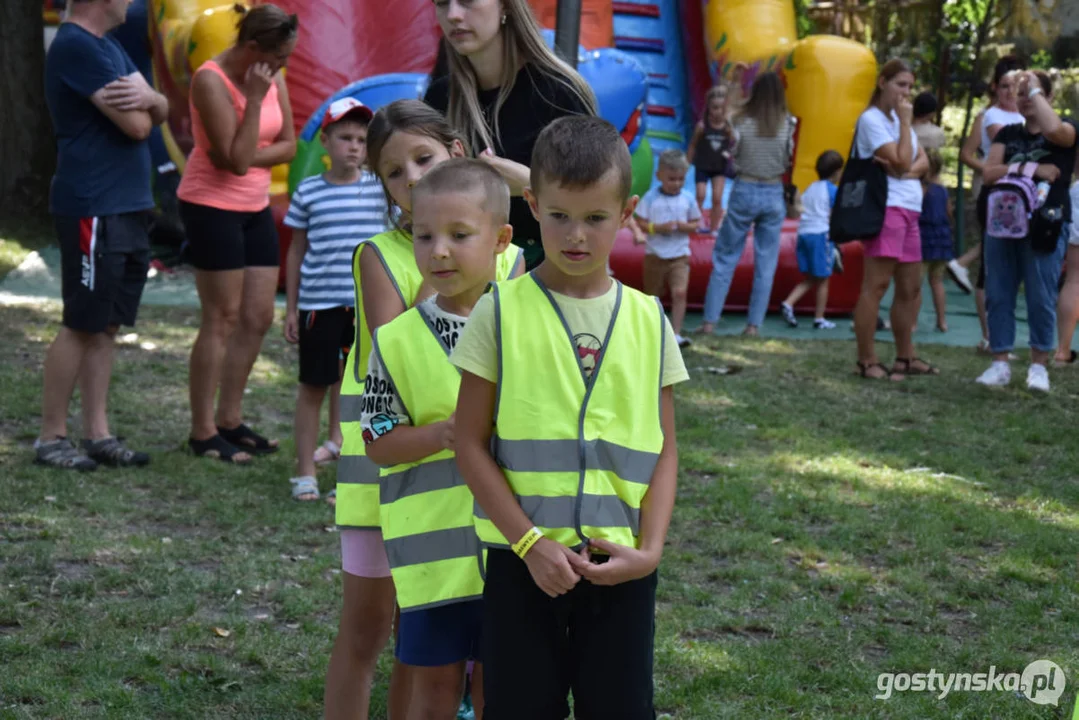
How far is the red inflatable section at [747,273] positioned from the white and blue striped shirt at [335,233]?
17.3ft

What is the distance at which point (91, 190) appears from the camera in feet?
17.2

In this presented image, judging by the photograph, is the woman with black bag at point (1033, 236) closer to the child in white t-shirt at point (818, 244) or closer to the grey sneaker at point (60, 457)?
the child in white t-shirt at point (818, 244)

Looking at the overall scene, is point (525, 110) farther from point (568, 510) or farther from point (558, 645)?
point (558, 645)

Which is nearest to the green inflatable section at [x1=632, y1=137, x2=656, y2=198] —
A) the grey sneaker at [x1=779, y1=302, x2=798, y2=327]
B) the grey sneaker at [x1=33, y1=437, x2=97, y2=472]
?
the grey sneaker at [x1=779, y1=302, x2=798, y2=327]

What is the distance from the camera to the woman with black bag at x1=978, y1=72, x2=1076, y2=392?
710 centimetres

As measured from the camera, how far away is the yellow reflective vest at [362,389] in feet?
8.54

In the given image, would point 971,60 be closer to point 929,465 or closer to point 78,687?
point 929,465

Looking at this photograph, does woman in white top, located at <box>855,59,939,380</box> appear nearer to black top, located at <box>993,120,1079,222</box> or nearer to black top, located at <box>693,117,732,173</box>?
black top, located at <box>993,120,1079,222</box>

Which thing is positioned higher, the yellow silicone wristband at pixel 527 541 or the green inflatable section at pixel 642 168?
the green inflatable section at pixel 642 168

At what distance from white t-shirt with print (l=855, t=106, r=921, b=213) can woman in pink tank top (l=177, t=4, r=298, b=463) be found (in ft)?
12.1

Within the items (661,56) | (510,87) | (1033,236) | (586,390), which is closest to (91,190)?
(510,87)

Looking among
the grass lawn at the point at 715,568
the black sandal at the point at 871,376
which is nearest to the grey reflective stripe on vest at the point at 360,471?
the grass lawn at the point at 715,568

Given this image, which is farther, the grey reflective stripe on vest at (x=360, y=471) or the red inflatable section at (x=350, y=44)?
the red inflatable section at (x=350, y=44)

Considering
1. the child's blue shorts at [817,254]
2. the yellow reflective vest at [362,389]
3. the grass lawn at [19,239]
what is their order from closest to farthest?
1. the yellow reflective vest at [362,389]
2. the child's blue shorts at [817,254]
3. the grass lawn at [19,239]
